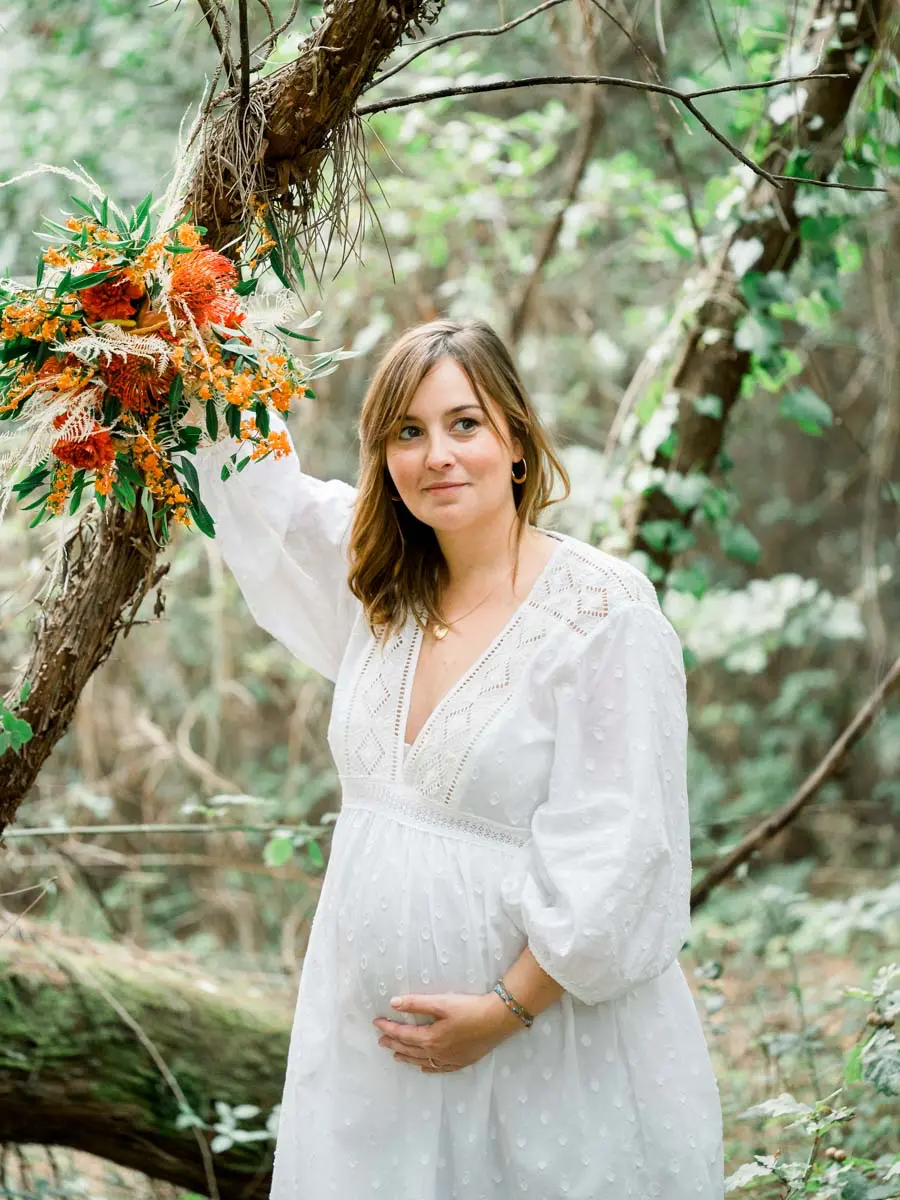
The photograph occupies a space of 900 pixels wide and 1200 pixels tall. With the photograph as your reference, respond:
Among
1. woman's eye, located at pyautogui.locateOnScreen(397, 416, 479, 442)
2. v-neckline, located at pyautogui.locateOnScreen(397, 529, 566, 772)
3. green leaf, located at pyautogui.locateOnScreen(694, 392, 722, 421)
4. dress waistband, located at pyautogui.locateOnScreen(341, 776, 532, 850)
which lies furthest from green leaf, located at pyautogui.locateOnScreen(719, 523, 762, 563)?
dress waistband, located at pyautogui.locateOnScreen(341, 776, 532, 850)

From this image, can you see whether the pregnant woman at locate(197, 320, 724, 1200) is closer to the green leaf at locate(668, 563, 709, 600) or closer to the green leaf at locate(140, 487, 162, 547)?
the green leaf at locate(140, 487, 162, 547)

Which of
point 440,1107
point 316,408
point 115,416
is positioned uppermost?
point 316,408

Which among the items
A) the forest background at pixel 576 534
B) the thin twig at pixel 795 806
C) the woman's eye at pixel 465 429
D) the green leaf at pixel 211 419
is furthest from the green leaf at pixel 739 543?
the green leaf at pixel 211 419

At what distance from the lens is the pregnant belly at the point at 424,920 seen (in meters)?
1.67

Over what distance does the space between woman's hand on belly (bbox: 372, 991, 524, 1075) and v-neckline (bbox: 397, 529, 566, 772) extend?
0.32 meters

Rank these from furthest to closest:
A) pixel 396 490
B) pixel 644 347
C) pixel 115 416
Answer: pixel 644 347
pixel 396 490
pixel 115 416

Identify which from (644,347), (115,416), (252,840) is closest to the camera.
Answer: (115,416)

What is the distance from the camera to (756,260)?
2602 mm

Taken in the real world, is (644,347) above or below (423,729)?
above

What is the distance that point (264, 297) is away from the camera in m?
1.71

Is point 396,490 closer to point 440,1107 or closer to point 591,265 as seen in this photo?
point 440,1107

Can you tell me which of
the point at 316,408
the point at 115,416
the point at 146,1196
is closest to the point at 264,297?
the point at 115,416

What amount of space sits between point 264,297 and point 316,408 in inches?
110

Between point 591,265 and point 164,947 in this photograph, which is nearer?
point 164,947
